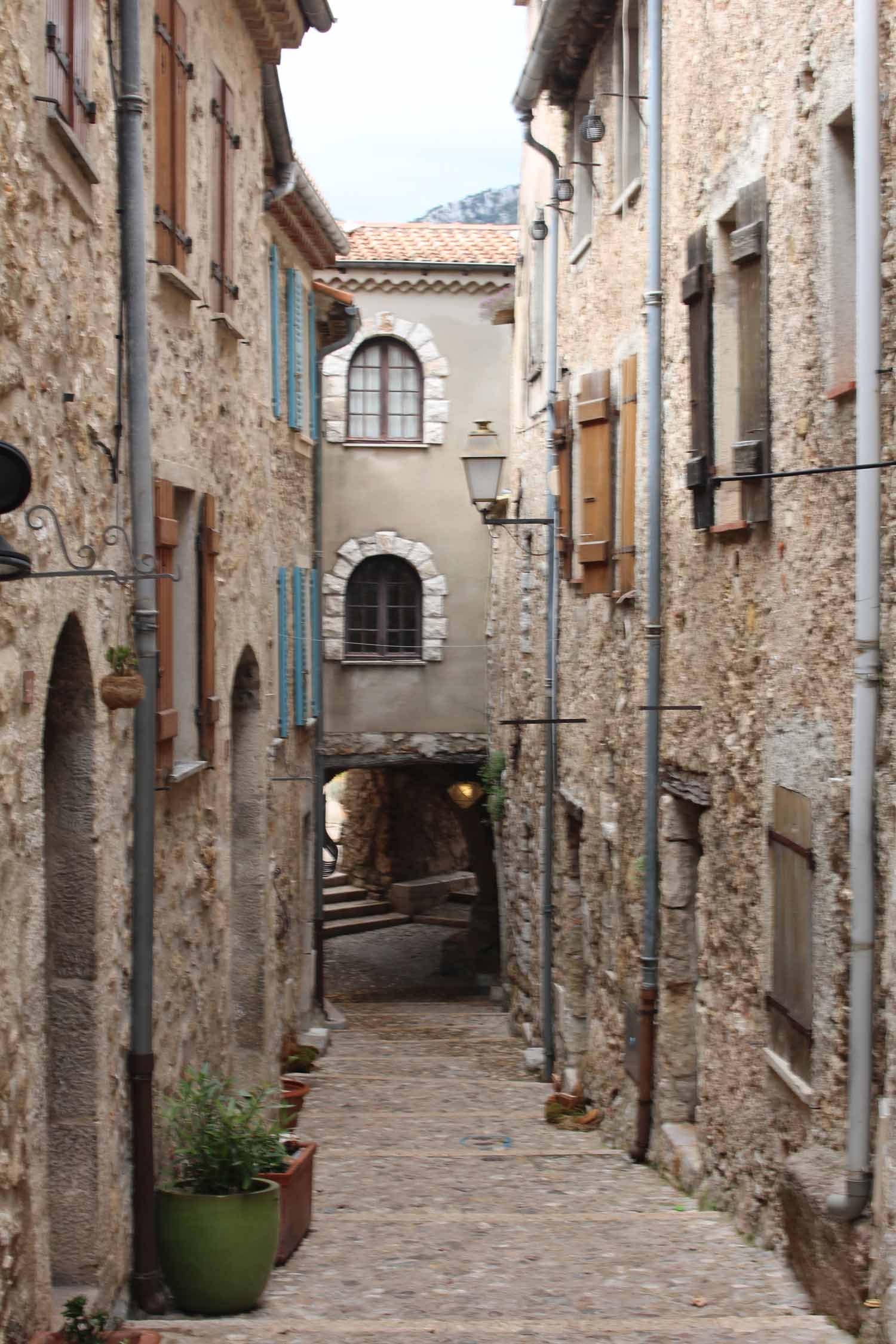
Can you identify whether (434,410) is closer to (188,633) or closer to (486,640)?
(486,640)

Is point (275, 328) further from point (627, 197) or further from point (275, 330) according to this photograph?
point (627, 197)

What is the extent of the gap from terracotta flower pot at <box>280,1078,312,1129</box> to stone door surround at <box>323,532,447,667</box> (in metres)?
7.93

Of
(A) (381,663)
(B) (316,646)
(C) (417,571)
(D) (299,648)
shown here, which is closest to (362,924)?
(A) (381,663)

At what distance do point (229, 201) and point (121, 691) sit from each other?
4.21 meters

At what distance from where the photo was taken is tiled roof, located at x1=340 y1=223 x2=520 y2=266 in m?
18.6

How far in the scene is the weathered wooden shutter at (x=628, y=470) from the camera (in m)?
9.28

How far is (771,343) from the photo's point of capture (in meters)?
6.41

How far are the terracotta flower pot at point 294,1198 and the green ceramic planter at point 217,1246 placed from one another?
0.41 m

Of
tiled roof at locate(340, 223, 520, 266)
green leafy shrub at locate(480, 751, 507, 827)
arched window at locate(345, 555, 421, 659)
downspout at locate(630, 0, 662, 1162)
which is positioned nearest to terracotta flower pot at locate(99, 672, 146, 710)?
downspout at locate(630, 0, 662, 1162)

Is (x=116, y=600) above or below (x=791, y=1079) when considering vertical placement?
above

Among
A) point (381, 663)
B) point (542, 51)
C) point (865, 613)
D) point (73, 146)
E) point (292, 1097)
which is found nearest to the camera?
point (73, 146)

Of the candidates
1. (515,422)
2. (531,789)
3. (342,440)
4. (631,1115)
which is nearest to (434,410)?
(342,440)

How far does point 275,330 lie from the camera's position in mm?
11414

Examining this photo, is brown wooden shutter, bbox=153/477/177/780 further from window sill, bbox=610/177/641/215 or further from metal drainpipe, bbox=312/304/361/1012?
metal drainpipe, bbox=312/304/361/1012
